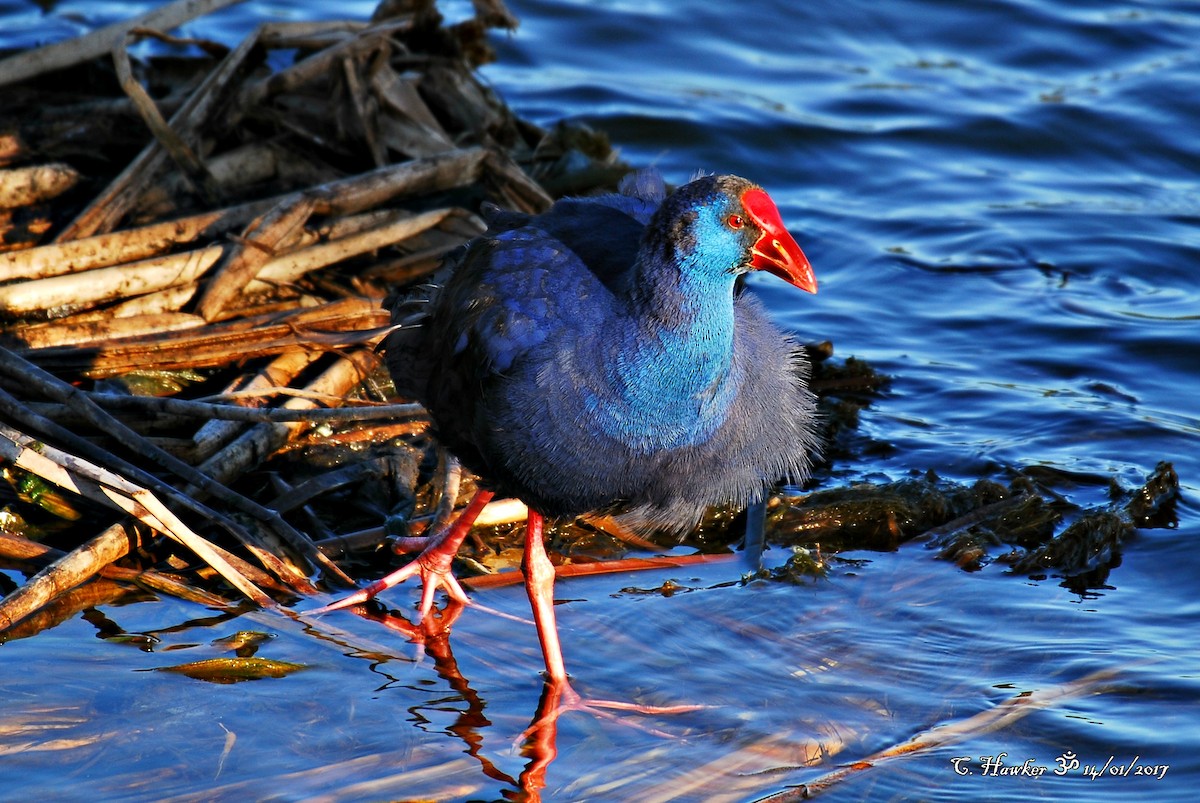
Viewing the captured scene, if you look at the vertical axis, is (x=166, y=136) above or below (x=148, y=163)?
above

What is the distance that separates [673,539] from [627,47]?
181 inches

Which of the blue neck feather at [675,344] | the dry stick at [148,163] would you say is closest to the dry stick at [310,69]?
the dry stick at [148,163]

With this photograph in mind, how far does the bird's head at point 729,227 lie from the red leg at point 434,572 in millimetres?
1153

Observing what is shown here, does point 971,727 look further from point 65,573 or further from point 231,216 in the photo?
point 231,216

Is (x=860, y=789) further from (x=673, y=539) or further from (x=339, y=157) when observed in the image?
(x=339, y=157)

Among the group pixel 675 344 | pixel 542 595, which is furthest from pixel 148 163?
pixel 675 344

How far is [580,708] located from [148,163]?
103 inches

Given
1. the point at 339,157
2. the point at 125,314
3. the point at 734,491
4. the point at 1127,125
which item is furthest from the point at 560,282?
the point at 1127,125

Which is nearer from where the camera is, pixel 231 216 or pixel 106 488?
pixel 106 488

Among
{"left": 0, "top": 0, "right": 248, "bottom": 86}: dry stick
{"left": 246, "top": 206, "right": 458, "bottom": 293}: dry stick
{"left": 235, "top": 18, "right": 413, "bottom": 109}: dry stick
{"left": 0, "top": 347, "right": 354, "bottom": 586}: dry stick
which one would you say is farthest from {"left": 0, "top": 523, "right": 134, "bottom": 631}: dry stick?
{"left": 0, "top": 0, "right": 248, "bottom": 86}: dry stick

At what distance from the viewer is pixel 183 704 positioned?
3.40 meters

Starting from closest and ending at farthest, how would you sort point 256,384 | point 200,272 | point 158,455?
point 158,455 < point 256,384 < point 200,272

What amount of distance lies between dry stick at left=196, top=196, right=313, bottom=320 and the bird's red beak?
1996 mm

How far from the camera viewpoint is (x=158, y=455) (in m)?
3.97
